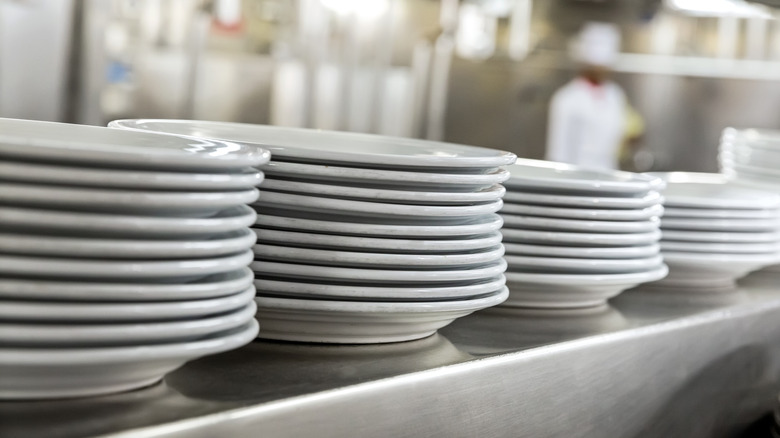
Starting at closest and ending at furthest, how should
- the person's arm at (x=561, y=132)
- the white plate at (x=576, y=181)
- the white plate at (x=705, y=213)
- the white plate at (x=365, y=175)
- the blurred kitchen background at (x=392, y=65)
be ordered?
the white plate at (x=365, y=175) → the white plate at (x=576, y=181) → the white plate at (x=705, y=213) → the blurred kitchen background at (x=392, y=65) → the person's arm at (x=561, y=132)

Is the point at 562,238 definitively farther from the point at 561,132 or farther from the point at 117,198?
the point at 561,132

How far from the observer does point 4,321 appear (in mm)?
478

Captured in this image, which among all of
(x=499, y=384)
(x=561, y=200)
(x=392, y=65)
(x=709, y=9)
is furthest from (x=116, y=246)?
(x=709, y=9)

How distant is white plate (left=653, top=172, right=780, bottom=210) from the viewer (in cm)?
115

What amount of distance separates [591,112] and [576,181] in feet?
19.0

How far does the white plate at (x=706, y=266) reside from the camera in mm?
1140

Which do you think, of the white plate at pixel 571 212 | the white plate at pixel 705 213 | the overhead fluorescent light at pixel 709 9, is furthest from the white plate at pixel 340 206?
the overhead fluorescent light at pixel 709 9

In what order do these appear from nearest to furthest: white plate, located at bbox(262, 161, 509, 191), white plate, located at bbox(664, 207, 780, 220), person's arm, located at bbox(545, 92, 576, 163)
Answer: white plate, located at bbox(262, 161, 509, 191) < white plate, located at bbox(664, 207, 780, 220) < person's arm, located at bbox(545, 92, 576, 163)

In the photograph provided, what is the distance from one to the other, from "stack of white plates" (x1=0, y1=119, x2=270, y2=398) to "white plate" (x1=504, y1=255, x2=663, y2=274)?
392mm

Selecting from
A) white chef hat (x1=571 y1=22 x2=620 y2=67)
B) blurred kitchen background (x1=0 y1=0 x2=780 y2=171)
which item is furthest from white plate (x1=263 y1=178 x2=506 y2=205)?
white chef hat (x1=571 y1=22 x2=620 y2=67)

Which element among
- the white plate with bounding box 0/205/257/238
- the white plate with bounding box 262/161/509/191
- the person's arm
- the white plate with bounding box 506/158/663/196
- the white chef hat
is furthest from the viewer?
the white chef hat

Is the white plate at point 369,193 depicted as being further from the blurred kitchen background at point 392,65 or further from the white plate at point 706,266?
the blurred kitchen background at point 392,65

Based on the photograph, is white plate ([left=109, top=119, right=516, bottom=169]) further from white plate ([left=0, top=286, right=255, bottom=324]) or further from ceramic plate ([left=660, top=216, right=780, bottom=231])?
ceramic plate ([left=660, top=216, right=780, bottom=231])

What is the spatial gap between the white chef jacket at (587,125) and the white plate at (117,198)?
19.5 feet
